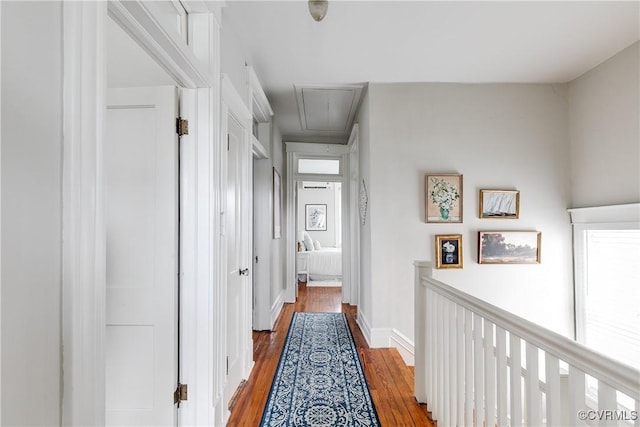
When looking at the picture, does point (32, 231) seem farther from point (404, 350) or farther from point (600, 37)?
point (600, 37)

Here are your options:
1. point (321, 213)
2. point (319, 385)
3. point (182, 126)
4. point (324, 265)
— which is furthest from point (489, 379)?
point (321, 213)

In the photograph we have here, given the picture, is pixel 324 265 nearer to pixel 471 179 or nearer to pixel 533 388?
pixel 471 179

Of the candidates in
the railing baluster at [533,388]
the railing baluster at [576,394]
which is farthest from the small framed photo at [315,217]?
the railing baluster at [576,394]

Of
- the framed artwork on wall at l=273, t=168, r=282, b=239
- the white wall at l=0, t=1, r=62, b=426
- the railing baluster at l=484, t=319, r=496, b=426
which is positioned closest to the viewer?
the white wall at l=0, t=1, r=62, b=426

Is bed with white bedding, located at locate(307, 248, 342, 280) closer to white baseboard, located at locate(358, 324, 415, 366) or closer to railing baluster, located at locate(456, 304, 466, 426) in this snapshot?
white baseboard, located at locate(358, 324, 415, 366)

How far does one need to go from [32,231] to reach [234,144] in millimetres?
1850

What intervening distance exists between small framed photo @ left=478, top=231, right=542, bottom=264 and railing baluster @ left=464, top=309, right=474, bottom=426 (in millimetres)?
1914

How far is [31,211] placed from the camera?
67 centimetres

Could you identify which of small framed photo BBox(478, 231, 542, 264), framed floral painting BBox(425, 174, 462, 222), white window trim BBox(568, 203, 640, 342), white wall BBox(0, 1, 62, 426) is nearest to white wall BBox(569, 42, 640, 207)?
white window trim BBox(568, 203, 640, 342)

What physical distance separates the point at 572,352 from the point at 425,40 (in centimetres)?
236

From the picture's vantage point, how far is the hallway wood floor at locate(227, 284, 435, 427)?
2.09m

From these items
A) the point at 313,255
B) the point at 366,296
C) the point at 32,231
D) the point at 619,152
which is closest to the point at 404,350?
the point at 366,296

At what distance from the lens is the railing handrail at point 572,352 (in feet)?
2.55

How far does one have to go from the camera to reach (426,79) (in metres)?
3.29
